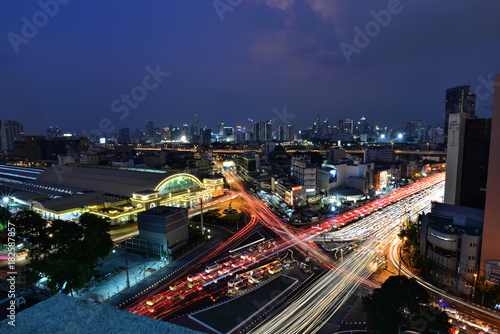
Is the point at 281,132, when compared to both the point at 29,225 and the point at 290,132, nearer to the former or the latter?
the point at 290,132

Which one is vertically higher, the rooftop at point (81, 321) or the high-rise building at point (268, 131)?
the high-rise building at point (268, 131)

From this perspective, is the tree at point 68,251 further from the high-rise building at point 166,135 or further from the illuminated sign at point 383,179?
the high-rise building at point 166,135

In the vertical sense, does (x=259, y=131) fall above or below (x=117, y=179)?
above

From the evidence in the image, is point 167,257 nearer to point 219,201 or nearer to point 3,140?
point 219,201

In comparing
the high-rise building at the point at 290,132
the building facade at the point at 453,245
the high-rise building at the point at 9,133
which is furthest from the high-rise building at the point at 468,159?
the high-rise building at the point at 9,133

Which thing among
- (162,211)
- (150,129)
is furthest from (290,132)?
(162,211)

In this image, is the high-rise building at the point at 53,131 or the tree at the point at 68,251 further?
the high-rise building at the point at 53,131
